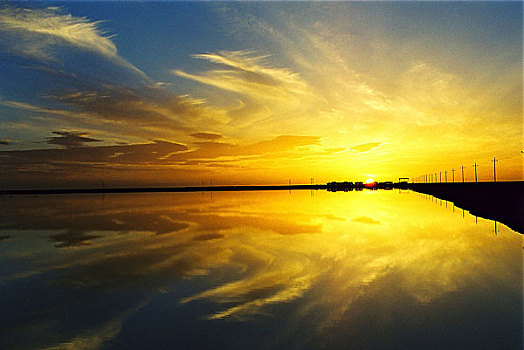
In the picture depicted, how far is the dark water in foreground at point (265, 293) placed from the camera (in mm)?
10156

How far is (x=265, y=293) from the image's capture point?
13.9 m

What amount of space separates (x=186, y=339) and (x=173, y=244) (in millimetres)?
15998

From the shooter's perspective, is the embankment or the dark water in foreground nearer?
the dark water in foreground

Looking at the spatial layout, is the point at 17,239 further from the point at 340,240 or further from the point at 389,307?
the point at 389,307

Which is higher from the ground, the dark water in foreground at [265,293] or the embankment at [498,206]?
the embankment at [498,206]

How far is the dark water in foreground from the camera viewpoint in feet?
33.3

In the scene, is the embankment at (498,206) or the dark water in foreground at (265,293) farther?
the embankment at (498,206)

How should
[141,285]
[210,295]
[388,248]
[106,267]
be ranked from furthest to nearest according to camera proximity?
[388,248]
[106,267]
[141,285]
[210,295]

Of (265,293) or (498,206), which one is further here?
(498,206)

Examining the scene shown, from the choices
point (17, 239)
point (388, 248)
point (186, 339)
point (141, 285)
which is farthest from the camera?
point (17, 239)

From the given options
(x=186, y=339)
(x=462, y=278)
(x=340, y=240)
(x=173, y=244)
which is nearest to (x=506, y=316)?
(x=462, y=278)

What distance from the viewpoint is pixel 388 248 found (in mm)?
22891

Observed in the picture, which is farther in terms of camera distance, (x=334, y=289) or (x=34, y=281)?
(x=34, y=281)

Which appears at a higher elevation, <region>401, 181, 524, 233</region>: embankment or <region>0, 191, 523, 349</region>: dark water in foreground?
<region>401, 181, 524, 233</region>: embankment
